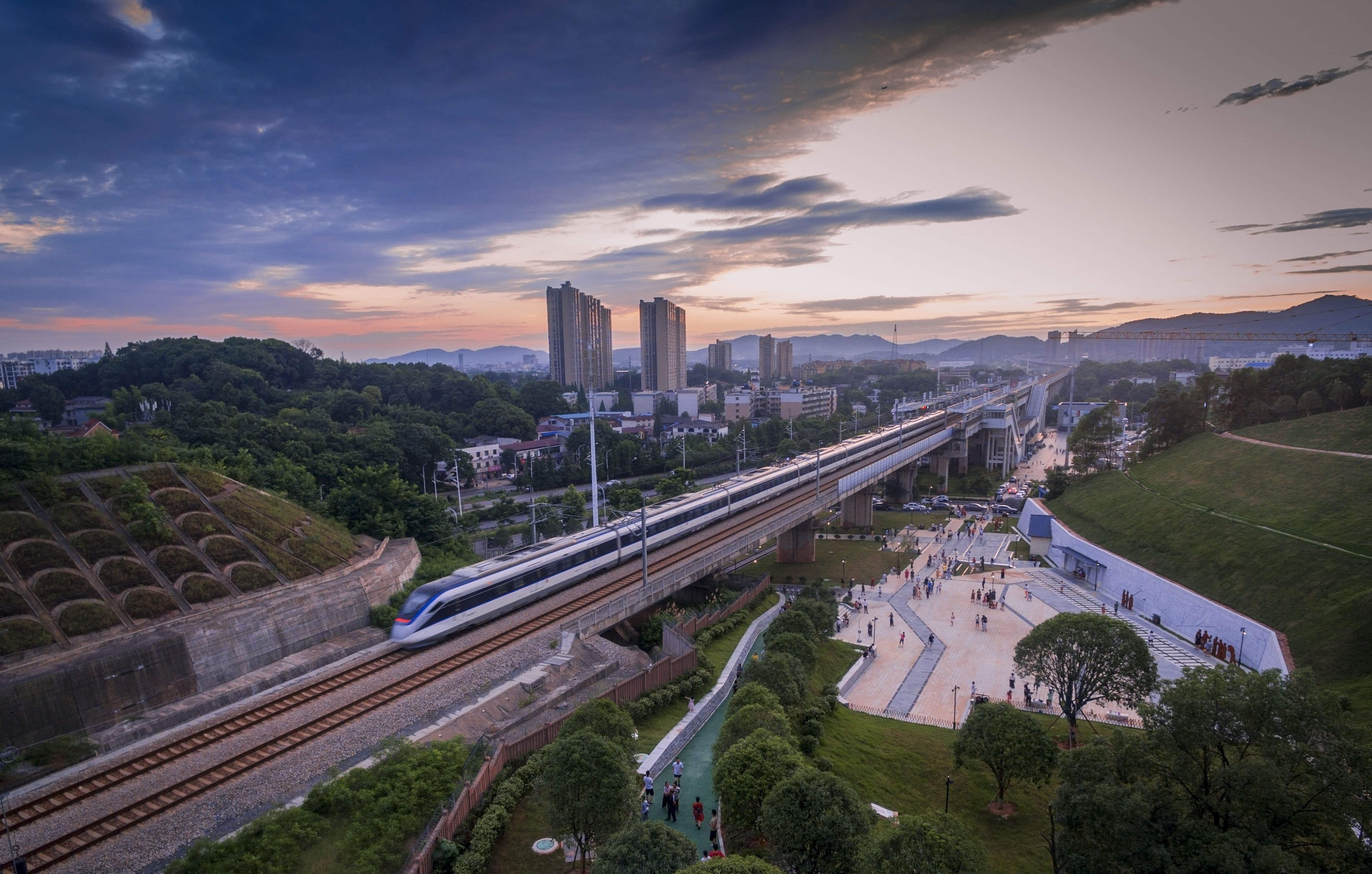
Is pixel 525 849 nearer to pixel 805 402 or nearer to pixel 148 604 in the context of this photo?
pixel 148 604

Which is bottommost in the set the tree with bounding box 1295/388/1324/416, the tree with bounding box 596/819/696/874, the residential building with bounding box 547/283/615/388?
the tree with bounding box 596/819/696/874

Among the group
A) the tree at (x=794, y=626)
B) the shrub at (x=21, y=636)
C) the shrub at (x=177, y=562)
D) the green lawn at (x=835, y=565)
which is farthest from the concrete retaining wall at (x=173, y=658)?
the green lawn at (x=835, y=565)

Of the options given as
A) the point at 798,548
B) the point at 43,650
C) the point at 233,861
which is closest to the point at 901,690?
the point at 798,548

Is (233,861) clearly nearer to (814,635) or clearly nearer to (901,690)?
(814,635)

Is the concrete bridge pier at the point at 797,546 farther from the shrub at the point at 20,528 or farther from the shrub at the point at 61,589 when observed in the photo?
the shrub at the point at 20,528

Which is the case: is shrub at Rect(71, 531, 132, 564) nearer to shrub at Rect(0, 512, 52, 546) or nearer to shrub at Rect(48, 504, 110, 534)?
shrub at Rect(48, 504, 110, 534)

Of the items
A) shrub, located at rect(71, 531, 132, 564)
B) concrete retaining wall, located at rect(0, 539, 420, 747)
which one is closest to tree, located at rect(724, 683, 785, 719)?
concrete retaining wall, located at rect(0, 539, 420, 747)
